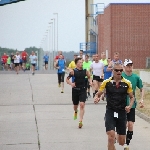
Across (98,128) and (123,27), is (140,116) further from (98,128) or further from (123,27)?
(123,27)

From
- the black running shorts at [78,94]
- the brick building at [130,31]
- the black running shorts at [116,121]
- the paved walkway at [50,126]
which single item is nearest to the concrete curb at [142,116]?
the paved walkway at [50,126]

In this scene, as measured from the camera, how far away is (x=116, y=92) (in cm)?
1084

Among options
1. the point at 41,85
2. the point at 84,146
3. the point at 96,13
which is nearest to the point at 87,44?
the point at 96,13

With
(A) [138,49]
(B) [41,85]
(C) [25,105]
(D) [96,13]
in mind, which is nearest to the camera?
(C) [25,105]

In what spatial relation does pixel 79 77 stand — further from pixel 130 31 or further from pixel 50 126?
pixel 130 31

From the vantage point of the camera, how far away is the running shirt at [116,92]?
10828mm

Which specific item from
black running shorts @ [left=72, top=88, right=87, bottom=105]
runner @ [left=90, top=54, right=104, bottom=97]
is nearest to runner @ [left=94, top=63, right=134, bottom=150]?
black running shorts @ [left=72, top=88, right=87, bottom=105]

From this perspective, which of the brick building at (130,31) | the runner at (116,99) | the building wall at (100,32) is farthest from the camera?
the building wall at (100,32)

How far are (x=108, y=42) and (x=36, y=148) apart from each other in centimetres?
4939

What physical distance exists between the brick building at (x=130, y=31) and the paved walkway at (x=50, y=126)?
3210cm

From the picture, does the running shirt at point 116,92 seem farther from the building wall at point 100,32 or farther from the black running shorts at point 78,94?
the building wall at point 100,32

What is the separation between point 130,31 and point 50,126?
44.2m

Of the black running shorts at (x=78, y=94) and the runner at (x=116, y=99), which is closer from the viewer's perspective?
the runner at (x=116, y=99)

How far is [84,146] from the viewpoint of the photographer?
13344mm
